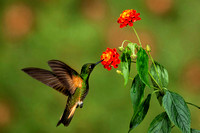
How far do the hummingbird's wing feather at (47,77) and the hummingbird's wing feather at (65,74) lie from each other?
0.02 meters

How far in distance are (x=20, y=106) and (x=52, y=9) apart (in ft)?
2.02

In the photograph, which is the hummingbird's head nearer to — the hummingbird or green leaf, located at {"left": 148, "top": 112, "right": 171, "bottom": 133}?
the hummingbird

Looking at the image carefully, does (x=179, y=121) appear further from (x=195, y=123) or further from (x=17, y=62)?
(x=17, y=62)

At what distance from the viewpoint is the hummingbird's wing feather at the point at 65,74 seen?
0.76 metres

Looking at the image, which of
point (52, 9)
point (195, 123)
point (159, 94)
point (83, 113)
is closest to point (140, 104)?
point (159, 94)

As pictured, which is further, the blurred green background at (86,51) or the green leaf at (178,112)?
the blurred green background at (86,51)

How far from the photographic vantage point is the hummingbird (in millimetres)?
776

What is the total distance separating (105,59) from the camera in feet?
2.59

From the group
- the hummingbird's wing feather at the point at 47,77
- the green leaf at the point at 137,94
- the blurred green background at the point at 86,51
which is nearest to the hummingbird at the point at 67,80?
the hummingbird's wing feather at the point at 47,77

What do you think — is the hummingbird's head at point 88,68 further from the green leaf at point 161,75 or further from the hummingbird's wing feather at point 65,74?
the green leaf at point 161,75

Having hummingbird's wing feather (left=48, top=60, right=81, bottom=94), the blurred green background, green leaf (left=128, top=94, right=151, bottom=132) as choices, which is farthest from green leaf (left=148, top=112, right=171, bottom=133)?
the blurred green background

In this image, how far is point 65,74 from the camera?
0.80m

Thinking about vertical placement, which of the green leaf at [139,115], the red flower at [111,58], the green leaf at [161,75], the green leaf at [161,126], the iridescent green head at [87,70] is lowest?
the green leaf at [161,126]

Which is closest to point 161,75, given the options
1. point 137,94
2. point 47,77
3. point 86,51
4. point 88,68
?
point 137,94
